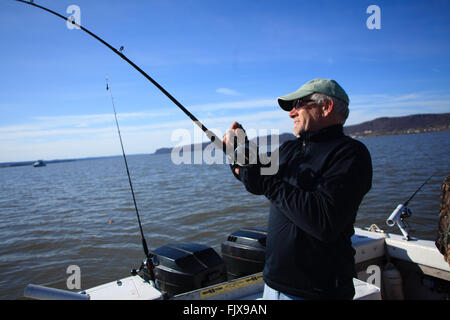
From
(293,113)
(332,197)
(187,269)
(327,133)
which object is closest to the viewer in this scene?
(332,197)

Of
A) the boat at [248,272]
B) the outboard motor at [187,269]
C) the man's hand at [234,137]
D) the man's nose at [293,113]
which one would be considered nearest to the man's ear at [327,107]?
the man's nose at [293,113]

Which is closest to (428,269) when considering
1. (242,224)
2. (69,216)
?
(242,224)

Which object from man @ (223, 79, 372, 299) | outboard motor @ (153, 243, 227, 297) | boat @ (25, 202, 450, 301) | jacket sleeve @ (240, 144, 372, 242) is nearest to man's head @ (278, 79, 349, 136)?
man @ (223, 79, 372, 299)

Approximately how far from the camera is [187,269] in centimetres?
321

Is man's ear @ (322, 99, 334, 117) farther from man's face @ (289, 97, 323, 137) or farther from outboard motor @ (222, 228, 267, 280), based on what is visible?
outboard motor @ (222, 228, 267, 280)

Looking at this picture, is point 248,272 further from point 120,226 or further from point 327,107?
point 120,226

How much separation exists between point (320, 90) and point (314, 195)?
0.54m

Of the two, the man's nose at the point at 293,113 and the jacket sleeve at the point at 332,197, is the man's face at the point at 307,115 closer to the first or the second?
the man's nose at the point at 293,113

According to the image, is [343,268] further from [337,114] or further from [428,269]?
[428,269]

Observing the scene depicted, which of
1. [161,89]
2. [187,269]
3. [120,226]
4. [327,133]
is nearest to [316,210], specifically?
[327,133]

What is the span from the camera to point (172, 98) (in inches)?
95.4

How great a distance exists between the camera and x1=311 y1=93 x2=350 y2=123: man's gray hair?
1.56 metres

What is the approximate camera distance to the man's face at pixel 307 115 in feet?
5.20

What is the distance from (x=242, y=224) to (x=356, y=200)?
8716 millimetres
